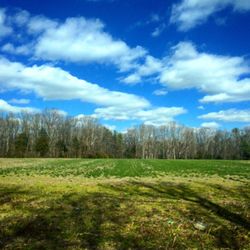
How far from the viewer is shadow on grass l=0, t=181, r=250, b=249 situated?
702cm

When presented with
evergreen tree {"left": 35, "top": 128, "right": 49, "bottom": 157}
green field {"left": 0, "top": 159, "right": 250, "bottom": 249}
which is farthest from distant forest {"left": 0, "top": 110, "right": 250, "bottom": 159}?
green field {"left": 0, "top": 159, "right": 250, "bottom": 249}

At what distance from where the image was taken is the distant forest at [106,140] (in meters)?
102

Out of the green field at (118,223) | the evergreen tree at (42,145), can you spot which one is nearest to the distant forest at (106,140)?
the evergreen tree at (42,145)

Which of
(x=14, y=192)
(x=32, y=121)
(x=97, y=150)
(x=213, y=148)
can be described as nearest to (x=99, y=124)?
(x=97, y=150)

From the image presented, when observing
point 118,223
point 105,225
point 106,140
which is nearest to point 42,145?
point 106,140

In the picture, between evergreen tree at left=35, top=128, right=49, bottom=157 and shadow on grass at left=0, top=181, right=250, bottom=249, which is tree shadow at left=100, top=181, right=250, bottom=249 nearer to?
shadow on grass at left=0, top=181, right=250, bottom=249

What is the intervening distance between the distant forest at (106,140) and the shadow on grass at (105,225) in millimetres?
84712

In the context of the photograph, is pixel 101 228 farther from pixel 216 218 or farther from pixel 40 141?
pixel 40 141

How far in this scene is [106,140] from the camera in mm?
125062

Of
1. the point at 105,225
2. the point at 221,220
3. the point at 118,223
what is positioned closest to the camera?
the point at 105,225

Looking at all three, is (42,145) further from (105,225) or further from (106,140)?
(105,225)

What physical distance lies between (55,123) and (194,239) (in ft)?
350

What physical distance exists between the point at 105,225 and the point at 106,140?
117m

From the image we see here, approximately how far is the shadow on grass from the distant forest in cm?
8471
